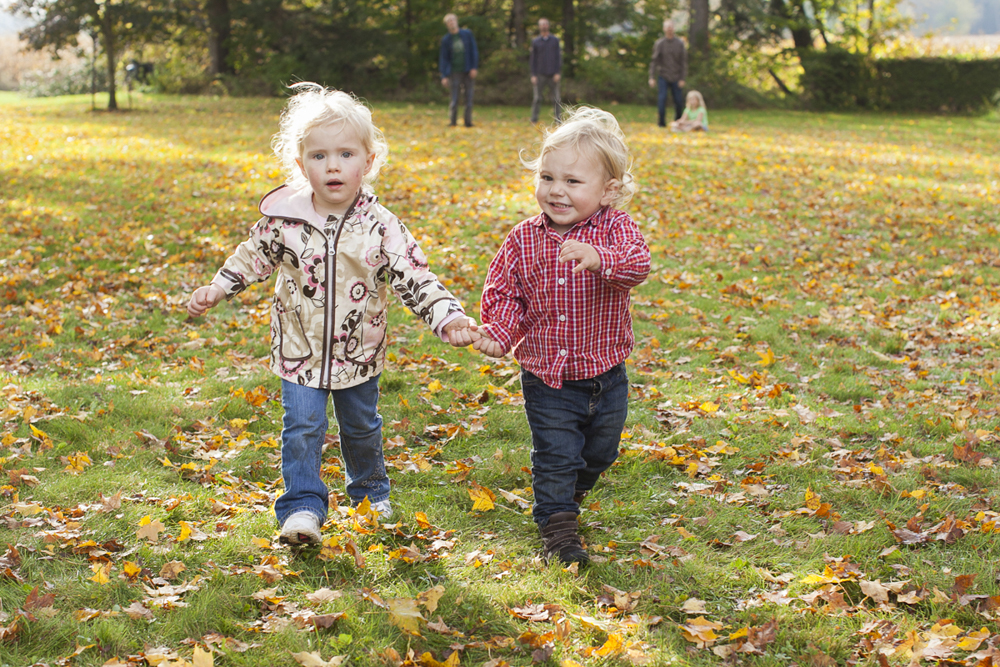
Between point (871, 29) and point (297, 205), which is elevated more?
point (871, 29)

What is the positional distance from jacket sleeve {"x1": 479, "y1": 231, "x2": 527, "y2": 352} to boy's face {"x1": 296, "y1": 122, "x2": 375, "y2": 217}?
0.64 meters

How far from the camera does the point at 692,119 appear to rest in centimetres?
1873

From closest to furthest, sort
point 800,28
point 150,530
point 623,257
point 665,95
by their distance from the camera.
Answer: point 623,257
point 150,530
point 665,95
point 800,28

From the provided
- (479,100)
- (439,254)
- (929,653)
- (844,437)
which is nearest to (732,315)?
(844,437)

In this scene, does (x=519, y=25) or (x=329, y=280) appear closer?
(x=329, y=280)

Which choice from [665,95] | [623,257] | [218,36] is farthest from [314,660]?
[218,36]

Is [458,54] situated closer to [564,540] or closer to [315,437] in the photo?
[315,437]

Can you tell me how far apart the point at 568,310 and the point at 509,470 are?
1.29 metres

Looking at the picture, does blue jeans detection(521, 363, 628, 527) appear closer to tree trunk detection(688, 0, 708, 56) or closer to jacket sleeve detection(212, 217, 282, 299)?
jacket sleeve detection(212, 217, 282, 299)

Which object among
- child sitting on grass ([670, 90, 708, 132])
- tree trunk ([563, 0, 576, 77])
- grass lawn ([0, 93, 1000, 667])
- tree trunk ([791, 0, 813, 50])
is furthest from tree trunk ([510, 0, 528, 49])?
grass lawn ([0, 93, 1000, 667])

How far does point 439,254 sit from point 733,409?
4.05m

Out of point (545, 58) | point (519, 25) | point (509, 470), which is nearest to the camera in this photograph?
point (509, 470)

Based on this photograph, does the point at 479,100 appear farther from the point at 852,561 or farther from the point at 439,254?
the point at 852,561

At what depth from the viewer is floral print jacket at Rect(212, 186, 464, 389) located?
332cm
